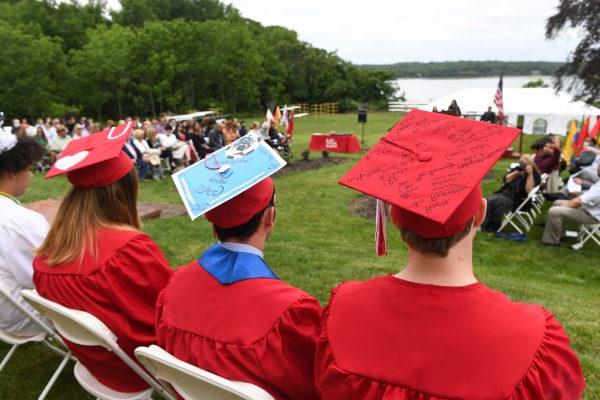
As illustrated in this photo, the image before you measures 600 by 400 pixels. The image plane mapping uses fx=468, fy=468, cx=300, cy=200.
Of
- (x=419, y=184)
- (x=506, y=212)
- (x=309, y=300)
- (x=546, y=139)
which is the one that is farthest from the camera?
(x=546, y=139)

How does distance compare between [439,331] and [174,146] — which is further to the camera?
[174,146]

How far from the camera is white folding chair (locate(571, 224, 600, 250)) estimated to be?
754cm

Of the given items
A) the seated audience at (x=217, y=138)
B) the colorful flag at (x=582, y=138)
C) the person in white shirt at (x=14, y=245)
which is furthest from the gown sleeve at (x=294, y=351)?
the colorful flag at (x=582, y=138)

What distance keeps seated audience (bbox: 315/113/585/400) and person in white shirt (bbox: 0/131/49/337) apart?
7.16 feet

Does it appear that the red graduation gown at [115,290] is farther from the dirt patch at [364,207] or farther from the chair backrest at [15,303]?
the dirt patch at [364,207]

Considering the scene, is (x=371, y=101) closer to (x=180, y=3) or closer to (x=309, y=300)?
(x=180, y=3)

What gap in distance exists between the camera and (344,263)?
5.71m

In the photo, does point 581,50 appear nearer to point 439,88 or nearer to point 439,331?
point 439,331

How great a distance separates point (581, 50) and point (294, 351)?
99.3 feet

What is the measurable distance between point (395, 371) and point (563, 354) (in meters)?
0.56

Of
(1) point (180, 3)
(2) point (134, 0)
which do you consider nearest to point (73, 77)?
(2) point (134, 0)

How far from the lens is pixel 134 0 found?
6538cm

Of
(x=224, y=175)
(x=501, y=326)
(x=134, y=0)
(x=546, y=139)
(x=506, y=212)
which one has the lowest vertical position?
(x=506, y=212)

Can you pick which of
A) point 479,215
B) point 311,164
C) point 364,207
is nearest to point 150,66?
point 311,164
